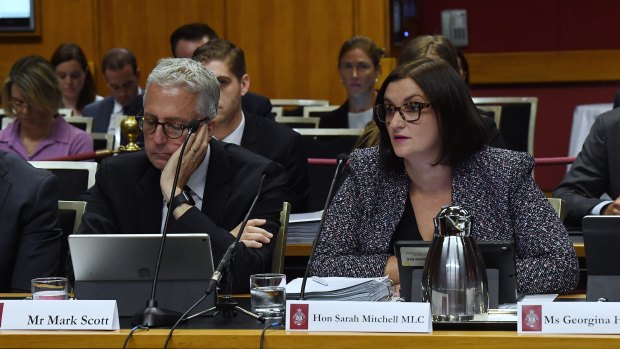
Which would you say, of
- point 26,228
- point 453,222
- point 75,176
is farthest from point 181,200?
point 75,176

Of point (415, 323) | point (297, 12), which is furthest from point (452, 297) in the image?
point (297, 12)

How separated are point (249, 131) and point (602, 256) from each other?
262 centimetres

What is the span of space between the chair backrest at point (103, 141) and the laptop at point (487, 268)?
3.86 m

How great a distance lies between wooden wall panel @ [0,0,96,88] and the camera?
10.5 metres

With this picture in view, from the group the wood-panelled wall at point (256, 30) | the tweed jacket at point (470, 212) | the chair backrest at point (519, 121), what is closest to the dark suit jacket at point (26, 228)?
the tweed jacket at point (470, 212)

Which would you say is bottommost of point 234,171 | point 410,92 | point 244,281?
point 244,281

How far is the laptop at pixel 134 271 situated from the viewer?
254 centimetres

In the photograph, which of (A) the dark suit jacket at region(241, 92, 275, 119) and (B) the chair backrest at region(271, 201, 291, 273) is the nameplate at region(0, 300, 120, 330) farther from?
(A) the dark suit jacket at region(241, 92, 275, 119)

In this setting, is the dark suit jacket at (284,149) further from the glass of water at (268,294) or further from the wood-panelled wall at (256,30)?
the wood-panelled wall at (256,30)

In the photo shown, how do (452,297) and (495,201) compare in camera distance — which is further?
(495,201)

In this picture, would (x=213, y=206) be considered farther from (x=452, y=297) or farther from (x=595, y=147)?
(x=595, y=147)

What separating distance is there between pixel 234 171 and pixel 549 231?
3.16 ft

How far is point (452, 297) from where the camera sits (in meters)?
2.41

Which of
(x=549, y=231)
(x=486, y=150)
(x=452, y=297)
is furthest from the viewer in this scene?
(x=486, y=150)
